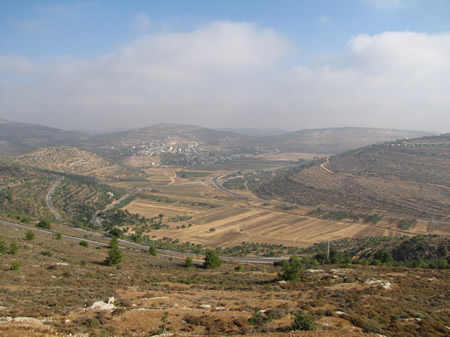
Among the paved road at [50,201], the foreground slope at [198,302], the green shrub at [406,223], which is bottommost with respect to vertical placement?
the green shrub at [406,223]

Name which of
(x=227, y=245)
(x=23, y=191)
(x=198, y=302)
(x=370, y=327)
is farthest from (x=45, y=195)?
(x=370, y=327)

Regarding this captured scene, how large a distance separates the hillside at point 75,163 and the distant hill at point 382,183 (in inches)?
2889

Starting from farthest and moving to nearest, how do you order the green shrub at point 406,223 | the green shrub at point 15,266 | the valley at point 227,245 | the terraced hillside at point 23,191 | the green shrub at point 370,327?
the green shrub at point 406,223
the terraced hillside at point 23,191
the green shrub at point 15,266
the valley at point 227,245
the green shrub at point 370,327

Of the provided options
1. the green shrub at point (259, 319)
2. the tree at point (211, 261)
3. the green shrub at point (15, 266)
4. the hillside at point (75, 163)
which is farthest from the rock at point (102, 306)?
the hillside at point (75, 163)

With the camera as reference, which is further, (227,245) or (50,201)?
(50,201)

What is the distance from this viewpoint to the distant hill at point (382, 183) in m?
82.7

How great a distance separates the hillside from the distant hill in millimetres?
73374

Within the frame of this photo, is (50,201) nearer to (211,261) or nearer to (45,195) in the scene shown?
(45,195)

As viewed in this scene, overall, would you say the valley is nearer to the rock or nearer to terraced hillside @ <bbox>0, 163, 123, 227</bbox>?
the rock

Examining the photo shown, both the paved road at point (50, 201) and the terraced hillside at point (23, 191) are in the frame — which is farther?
the paved road at point (50, 201)

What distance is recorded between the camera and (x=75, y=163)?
461 feet

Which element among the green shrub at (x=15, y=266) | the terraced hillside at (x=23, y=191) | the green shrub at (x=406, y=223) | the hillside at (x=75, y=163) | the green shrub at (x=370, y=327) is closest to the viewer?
the green shrub at (x=370, y=327)

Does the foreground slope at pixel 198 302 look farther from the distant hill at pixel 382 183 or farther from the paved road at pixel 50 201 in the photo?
the distant hill at pixel 382 183

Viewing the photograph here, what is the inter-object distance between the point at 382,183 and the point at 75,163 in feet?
431
